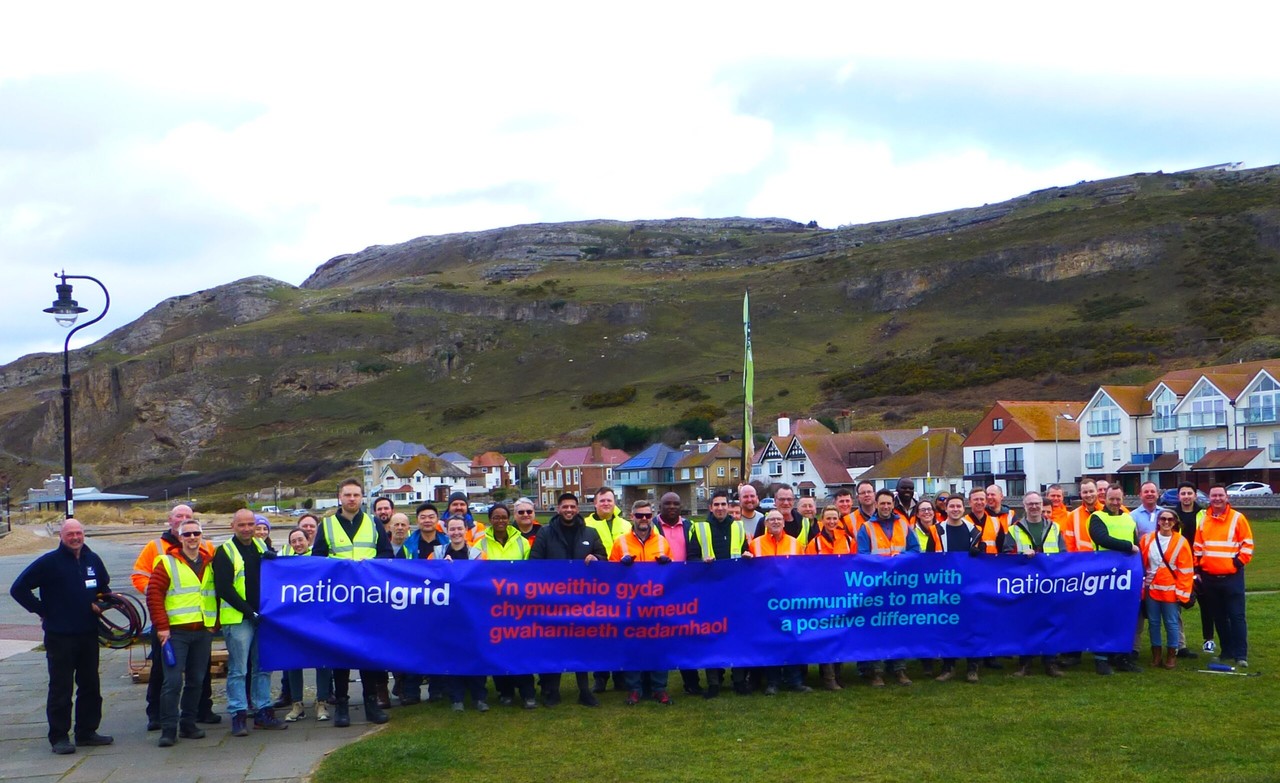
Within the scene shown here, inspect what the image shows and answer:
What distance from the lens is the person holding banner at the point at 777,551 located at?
11047 mm

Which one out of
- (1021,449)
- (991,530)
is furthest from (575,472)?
(991,530)

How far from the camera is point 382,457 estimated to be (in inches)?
4395

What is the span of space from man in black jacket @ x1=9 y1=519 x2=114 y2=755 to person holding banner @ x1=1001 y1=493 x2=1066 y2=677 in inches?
333

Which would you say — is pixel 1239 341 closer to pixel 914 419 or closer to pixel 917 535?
pixel 914 419

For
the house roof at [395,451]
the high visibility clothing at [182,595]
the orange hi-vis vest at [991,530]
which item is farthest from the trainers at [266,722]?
the house roof at [395,451]

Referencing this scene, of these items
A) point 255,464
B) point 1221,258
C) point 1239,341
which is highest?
point 1221,258

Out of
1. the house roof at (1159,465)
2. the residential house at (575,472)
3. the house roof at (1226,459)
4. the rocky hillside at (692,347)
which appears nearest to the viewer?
the house roof at (1226,459)

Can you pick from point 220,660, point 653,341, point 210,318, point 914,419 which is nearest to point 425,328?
point 653,341

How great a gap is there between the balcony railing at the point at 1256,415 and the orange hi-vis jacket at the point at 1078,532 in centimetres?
5961

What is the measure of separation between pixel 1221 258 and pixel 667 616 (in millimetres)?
134276

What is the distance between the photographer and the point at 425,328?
159 metres

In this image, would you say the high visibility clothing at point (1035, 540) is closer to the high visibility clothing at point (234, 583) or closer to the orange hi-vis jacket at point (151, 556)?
the high visibility clothing at point (234, 583)

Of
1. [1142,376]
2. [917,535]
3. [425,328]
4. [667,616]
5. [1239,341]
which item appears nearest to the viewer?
[667,616]

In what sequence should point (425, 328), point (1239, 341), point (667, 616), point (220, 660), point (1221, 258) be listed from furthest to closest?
point (425, 328), point (1221, 258), point (1239, 341), point (220, 660), point (667, 616)
